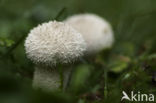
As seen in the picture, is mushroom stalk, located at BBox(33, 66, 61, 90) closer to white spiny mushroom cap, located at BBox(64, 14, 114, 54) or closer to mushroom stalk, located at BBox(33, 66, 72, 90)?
mushroom stalk, located at BBox(33, 66, 72, 90)

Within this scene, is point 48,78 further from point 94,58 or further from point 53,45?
point 94,58

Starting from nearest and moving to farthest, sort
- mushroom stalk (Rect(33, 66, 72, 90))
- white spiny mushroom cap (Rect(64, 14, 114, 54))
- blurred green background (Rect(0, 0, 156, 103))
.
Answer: blurred green background (Rect(0, 0, 156, 103)) → mushroom stalk (Rect(33, 66, 72, 90)) → white spiny mushroom cap (Rect(64, 14, 114, 54))

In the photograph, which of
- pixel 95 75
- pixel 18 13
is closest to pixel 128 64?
pixel 95 75

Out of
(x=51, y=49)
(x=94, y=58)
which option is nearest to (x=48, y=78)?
(x=51, y=49)

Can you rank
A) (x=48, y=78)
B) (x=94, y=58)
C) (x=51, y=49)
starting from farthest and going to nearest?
(x=94, y=58) < (x=48, y=78) < (x=51, y=49)

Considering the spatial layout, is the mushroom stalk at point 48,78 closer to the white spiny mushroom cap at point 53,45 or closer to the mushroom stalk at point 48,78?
the mushroom stalk at point 48,78

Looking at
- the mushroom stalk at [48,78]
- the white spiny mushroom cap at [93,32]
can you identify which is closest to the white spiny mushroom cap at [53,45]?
the mushroom stalk at [48,78]

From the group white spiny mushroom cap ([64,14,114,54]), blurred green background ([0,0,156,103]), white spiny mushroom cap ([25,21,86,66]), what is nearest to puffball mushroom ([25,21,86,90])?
white spiny mushroom cap ([25,21,86,66])
